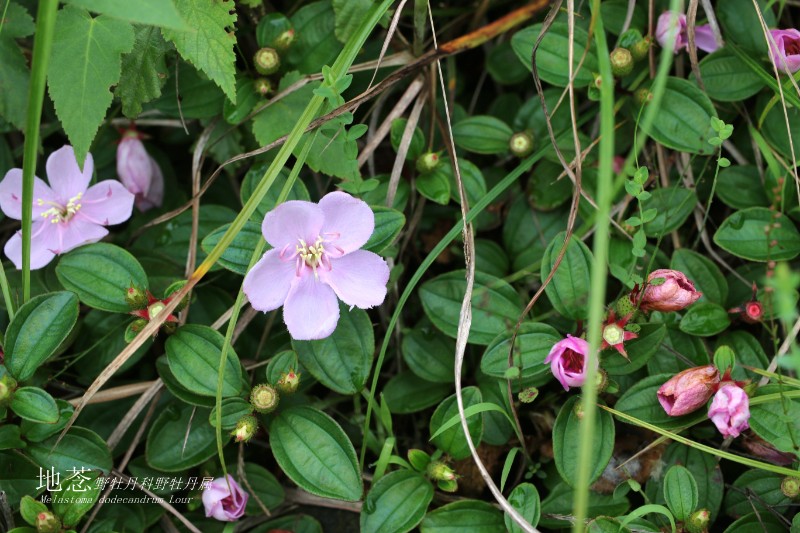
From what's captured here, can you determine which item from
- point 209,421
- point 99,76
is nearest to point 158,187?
point 99,76

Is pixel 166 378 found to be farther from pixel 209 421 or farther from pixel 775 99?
pixel 775 99

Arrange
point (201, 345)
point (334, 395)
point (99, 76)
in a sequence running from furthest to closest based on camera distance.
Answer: point (334, 395), point (201, 345), point (99, 76)

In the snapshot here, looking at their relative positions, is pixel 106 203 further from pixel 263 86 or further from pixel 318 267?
pixel 318 267

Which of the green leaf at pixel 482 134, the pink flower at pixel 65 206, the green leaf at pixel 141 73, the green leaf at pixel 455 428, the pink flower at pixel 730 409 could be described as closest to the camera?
the pink flower at pixel 730 409

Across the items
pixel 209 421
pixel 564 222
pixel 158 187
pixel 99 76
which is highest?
pixel 99 76

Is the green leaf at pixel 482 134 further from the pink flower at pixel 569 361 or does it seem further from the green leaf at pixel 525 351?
the pink flower at pixel 569 361

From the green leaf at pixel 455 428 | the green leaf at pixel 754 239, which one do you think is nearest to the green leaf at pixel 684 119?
the green leaf at pixel 754 239
